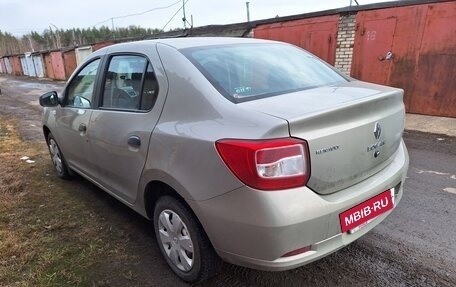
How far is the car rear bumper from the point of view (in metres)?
1.77

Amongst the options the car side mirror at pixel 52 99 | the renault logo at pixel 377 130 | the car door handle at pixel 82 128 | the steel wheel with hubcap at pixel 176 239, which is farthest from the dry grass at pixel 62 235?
the renault logo at pixel 377 130

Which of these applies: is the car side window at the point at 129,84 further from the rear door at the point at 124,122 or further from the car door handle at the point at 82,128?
the car door handle at the point at 82,128

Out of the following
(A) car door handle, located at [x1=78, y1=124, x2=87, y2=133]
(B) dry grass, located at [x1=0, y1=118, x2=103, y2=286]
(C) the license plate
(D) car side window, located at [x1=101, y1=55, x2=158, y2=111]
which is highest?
(D) car side window, located at [x1=101, y1=55, x2=158, y2=111]

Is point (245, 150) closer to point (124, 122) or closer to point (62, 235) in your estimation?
point (124, 122)

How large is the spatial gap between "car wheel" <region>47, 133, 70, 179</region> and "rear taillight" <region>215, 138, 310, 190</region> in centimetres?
313

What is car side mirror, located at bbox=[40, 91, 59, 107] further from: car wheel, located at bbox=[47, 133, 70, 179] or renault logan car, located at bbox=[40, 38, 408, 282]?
renault logan car, located at bbox=[40, 38, 408, 282]

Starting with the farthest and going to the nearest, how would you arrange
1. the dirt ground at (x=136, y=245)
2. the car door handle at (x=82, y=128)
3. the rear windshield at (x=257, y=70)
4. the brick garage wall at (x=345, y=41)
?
the brick garage wall at (x=345, y=41) → the car door handle at (x=82, y=128) → the dirt ground at (x=136, y=245) → the rear windshield at (x=257, y=70)

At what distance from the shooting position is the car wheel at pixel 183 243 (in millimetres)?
2180

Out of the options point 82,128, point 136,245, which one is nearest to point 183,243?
point 136,245

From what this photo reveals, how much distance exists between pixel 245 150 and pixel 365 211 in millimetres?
869

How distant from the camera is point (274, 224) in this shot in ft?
5.77

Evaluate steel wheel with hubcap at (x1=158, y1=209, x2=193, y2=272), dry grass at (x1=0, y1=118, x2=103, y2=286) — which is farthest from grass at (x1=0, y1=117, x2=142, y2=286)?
steel wheel with hubcap at (x1=158, y1=209, x2=193, y2=272)

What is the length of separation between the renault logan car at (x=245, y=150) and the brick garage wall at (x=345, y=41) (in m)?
6.41

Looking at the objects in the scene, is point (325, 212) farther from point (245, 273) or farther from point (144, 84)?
point (144, 84)
